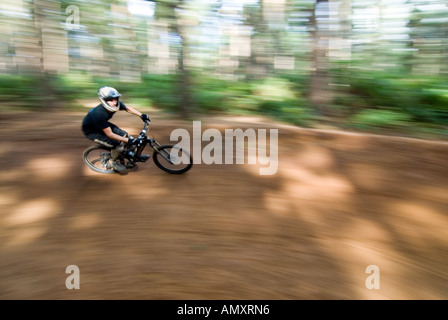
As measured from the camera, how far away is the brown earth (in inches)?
Answer: 139

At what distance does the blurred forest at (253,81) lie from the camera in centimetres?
877

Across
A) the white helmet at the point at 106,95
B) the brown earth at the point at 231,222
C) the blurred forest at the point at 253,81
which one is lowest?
the brown earth at the point at 231,222

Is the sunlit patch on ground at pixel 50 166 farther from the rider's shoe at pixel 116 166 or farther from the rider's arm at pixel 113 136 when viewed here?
the rider's arm at pixel 113 136

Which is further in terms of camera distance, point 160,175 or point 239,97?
point 239,97

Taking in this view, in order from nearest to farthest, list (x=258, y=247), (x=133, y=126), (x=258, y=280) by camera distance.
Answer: (x=258, y=280)
(x=258, y=247)
(x=133, y=126)

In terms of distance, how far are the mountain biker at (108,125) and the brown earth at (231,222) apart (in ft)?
2.16

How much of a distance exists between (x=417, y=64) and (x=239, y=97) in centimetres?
729

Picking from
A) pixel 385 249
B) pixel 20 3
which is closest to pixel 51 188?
pixel 385 249

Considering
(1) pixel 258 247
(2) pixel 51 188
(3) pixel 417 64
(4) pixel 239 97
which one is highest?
(3) pixel 417 64

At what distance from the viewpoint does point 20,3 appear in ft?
31.3

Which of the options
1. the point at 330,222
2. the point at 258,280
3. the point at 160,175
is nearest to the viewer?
the point at 258,280

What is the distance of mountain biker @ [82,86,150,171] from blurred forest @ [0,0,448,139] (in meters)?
3.67

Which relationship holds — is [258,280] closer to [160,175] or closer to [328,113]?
[160,175]

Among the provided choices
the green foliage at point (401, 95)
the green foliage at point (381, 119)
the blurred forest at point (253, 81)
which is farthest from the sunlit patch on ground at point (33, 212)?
the green foliage at point (401, 95)
